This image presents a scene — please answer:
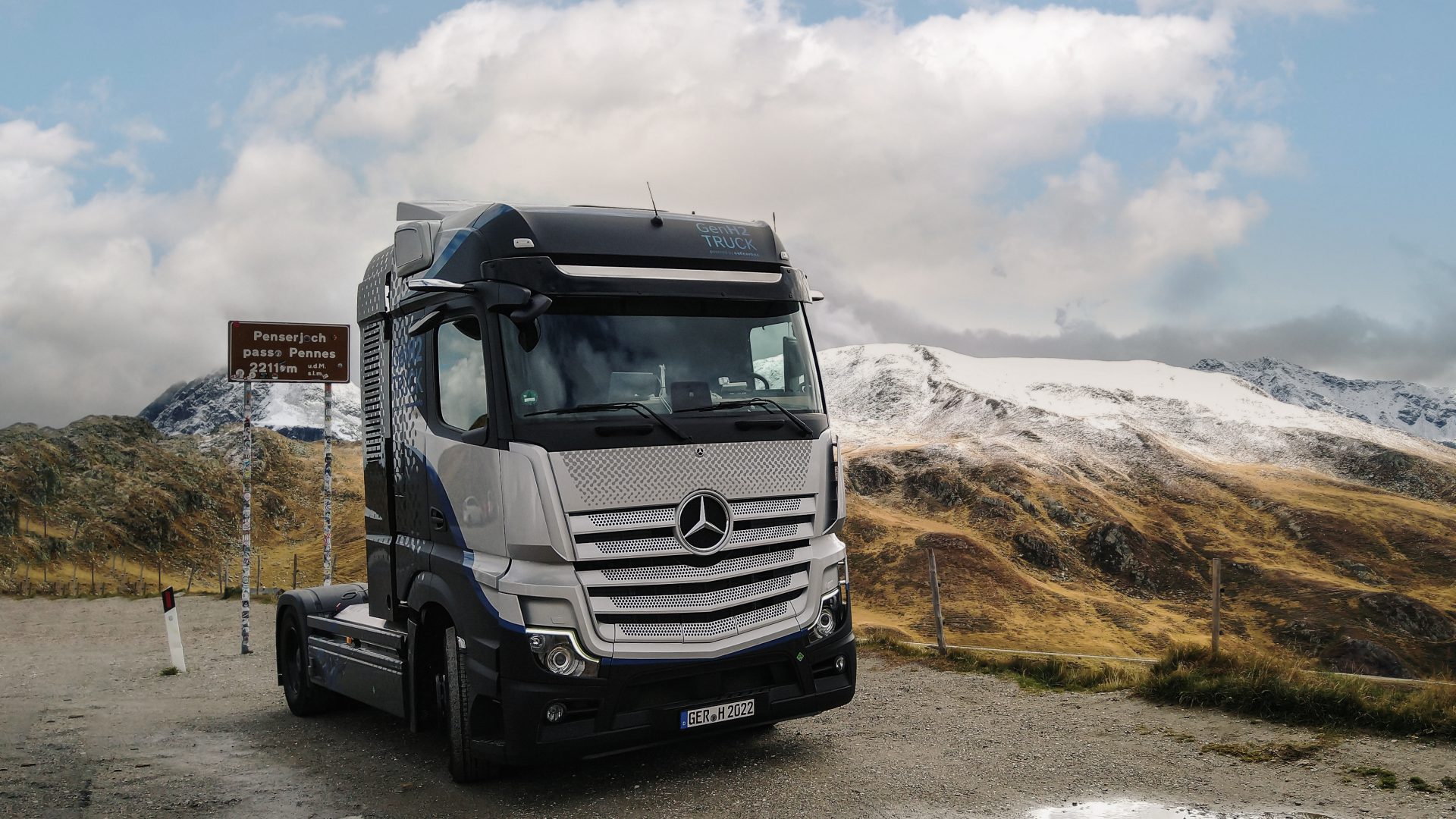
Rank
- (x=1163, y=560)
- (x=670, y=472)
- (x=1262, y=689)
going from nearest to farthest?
1. (x=670, y=472)
2. (x=1262, y=689)
3. (x=1163, y=560)

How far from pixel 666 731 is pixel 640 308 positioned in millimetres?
2823

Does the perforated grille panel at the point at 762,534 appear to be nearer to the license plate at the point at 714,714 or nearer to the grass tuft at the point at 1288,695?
the license plate at the point at 714,714

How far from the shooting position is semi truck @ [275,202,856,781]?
693 cm

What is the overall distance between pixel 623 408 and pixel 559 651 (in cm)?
160

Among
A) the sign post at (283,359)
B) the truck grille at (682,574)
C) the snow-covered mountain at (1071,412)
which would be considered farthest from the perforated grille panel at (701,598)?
the snow-covered mountain at (1071,412)

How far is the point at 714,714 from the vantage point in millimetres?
7270

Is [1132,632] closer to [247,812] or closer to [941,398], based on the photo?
[247,812]

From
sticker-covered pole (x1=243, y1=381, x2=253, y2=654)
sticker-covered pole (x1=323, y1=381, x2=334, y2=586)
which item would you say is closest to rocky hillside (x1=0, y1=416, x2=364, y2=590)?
sticker-covered pole (x1=243, y1=381, x2=253, y2=654)

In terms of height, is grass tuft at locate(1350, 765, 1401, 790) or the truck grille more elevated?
the truck grille

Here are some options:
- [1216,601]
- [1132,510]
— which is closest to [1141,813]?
[1216,601]

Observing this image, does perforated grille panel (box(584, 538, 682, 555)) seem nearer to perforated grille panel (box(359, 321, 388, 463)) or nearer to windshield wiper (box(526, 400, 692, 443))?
windshield wiper (box(526, 400, 692, 443))

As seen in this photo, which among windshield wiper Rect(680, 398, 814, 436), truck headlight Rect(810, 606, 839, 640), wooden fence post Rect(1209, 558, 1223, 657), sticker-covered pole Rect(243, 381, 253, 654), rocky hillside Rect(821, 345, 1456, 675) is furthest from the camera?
rocky hillside Rect(821, 345, 1456, 675)

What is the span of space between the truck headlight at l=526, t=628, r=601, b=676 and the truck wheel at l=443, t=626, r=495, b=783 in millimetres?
782

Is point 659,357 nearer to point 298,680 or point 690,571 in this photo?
point 690,571
